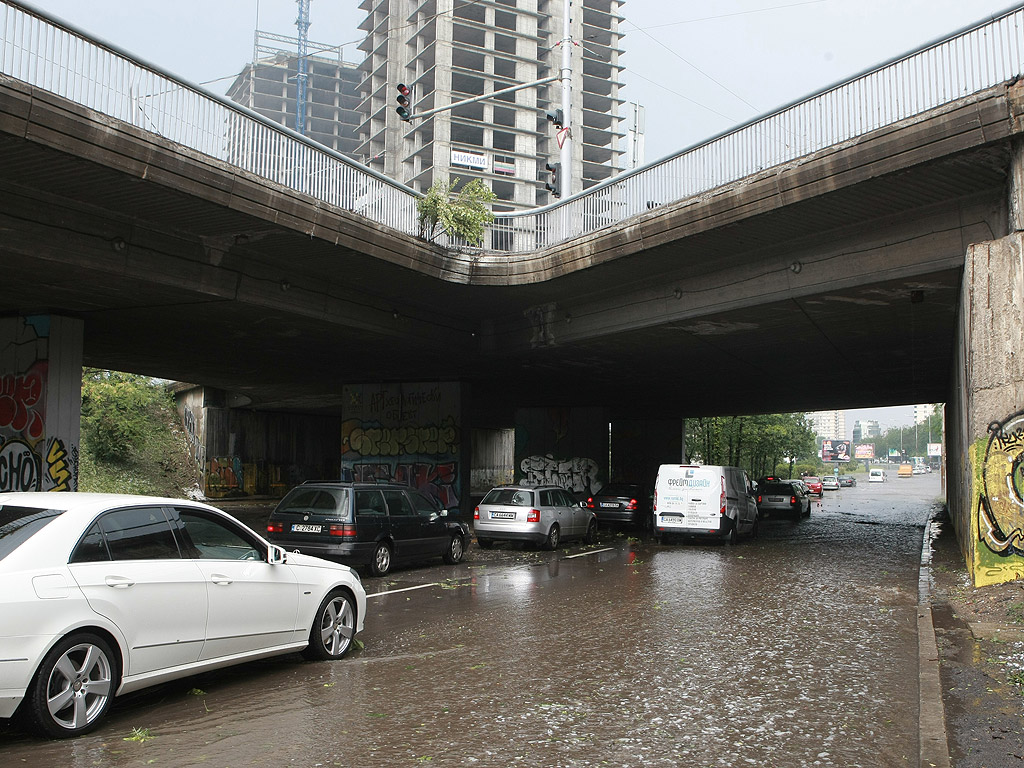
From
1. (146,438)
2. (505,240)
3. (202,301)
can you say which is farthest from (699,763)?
(146,438)

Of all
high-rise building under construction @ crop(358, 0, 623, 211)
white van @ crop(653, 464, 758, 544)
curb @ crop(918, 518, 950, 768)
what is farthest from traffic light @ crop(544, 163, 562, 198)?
high-rise building under construction @ crop(358, 0, 623, 211)

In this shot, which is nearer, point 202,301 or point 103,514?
point 103,514

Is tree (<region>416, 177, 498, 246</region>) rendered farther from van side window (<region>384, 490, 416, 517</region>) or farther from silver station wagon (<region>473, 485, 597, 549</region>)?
van side window (<region>384, 490, 416, 517</region>)

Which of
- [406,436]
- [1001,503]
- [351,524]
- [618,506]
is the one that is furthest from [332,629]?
[406,436]

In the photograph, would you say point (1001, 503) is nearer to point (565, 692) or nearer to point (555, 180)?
point (565, 692)

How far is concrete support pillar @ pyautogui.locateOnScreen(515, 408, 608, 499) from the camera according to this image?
35906 mm

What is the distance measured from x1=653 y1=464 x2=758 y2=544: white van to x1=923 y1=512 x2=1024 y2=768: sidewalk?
7.95 meters

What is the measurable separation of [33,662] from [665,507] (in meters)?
17.1

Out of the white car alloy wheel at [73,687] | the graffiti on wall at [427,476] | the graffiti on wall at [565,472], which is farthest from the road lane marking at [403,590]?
the graffiti on wall at [565,472]

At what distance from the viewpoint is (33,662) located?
4.86 meters

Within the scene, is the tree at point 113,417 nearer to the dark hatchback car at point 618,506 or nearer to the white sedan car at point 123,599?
the dark hatchback car at point 618,506

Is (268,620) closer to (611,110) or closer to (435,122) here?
(435,122)

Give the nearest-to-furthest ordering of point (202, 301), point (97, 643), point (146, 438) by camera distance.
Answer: point (97, 643), point (202, 301), point (146, 438)

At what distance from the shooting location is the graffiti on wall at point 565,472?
117ft
